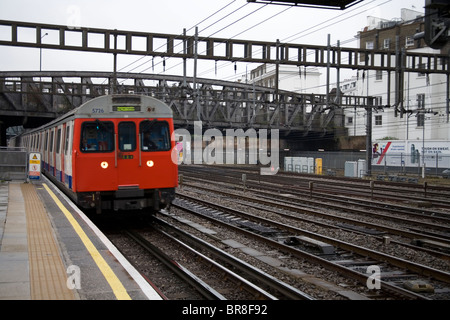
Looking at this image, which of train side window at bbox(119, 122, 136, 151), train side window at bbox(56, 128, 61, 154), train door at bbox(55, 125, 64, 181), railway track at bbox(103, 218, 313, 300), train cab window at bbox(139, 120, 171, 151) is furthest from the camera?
train side window at bbox(56, 128, 61, 154)

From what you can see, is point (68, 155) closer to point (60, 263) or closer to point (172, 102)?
point (60, 263)

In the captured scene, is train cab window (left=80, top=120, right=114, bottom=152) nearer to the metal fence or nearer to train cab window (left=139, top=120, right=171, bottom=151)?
train cab window (left=139, top=120, right=171, bottom=151)

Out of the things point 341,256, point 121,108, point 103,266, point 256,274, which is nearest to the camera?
point 103,266

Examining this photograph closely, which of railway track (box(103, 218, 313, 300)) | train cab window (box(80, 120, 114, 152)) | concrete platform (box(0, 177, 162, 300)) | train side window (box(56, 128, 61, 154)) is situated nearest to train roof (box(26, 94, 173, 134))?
train cab window (box(80, 120, 114, 152))

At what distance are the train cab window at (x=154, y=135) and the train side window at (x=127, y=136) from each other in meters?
0.21

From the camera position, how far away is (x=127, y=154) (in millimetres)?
11648

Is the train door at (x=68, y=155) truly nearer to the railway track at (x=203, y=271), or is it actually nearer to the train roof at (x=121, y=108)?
the train roof at (x=121, y=108)

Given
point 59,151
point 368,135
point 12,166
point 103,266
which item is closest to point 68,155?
point 59,151

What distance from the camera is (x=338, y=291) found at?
6.96m

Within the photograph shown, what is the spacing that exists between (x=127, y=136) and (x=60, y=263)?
557 centimetres

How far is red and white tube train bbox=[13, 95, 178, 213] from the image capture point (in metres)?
11.3

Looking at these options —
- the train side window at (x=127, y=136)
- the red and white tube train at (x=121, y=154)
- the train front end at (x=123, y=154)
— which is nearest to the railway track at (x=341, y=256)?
the train front end at (x=123, y=154)

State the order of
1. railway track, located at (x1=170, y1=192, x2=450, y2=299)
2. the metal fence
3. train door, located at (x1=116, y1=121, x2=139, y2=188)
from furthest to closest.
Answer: the metal fence
train door, located at (x1=116, y1=121, x2=139, y2=188)
railway track, located at (x1=170, y1=192, x2=450, y2=299)
